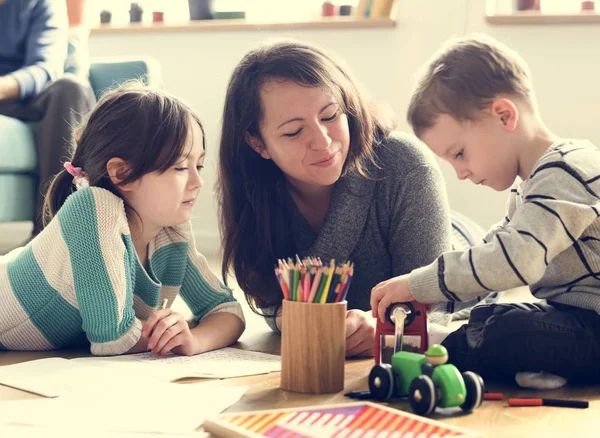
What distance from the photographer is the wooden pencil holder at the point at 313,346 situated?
119cm

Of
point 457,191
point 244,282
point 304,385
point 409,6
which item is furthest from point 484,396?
point 409,6

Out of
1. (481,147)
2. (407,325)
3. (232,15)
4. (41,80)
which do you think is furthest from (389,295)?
(232,15)

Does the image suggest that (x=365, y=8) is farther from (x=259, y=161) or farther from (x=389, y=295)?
(x=389, y=295)

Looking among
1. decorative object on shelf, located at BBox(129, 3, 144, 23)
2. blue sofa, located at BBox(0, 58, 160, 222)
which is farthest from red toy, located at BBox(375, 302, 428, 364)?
decorative object on shelf, located at BBox(129, 3, 144, 23)

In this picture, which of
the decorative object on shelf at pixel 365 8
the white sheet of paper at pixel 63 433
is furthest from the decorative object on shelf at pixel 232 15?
the white sheet of paper at pixel 63 433

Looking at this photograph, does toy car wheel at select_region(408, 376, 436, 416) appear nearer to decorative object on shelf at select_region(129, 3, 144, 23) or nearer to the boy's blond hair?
the boy's blond hair

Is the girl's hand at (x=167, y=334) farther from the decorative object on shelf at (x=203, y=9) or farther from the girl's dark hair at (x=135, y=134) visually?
the decorative object on shelf at (x=203, y=9)

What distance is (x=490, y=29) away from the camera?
309 centimetres

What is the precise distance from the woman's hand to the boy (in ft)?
0.49

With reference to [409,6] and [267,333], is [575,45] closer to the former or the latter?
[409,6]

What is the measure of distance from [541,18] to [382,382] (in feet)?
7.12

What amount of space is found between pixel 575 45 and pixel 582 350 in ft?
6.46

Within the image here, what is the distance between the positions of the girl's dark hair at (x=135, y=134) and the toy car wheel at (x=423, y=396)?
63 cm

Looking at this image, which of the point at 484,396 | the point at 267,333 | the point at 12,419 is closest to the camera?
the point at 12,419
